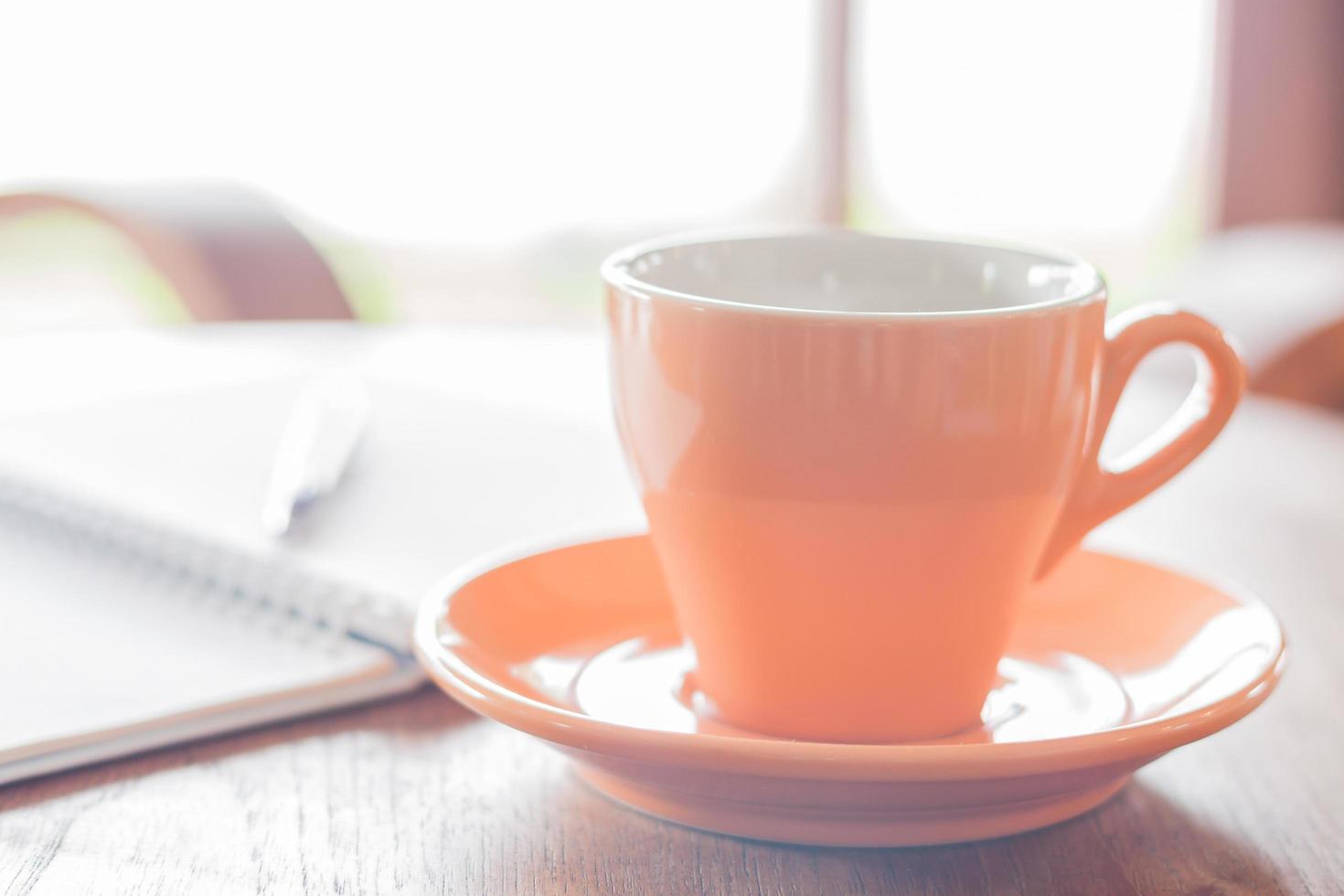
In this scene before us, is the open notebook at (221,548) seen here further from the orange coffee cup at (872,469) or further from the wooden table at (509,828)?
the orange coffee cup at (872,469)

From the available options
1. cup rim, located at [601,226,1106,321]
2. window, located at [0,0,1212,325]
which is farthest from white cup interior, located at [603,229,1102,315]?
A: window, located at [0,0,1212,325]

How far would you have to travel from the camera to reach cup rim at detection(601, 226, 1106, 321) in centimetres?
35

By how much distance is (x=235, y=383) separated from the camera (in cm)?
80

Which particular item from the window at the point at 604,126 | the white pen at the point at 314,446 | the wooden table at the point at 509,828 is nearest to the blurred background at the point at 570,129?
the window at the point at 604,126

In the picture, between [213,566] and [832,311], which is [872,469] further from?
[213,566]

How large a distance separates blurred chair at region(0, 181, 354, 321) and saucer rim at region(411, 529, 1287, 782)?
0.77 metres

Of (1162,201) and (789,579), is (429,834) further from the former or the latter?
(1162,201)

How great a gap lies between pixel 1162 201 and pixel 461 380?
3.37m

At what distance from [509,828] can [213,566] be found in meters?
0.21

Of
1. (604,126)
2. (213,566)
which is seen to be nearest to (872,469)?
(213,566)

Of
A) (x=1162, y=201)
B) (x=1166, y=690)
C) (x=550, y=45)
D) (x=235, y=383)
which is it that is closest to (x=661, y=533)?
(x=1166, y=690)

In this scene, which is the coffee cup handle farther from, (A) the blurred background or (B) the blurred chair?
(A) the blurred background

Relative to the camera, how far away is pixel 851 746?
0.33 meters

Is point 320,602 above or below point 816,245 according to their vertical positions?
below
